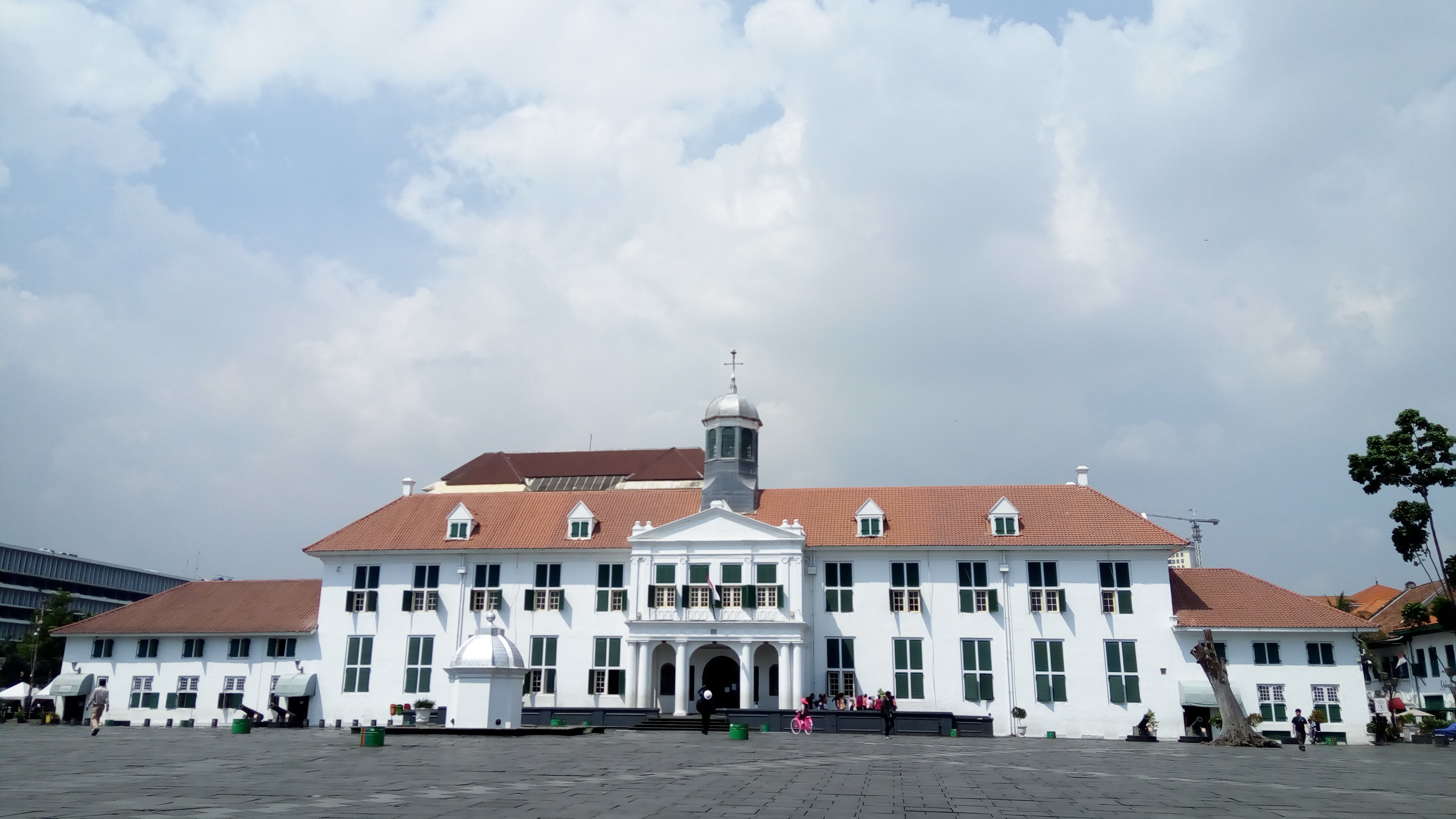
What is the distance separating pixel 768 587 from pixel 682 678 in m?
4.97

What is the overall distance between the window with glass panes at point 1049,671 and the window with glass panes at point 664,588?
14416 millimetres

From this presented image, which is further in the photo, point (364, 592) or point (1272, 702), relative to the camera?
point (364, 592)

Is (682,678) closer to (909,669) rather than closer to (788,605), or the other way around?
(788,605)

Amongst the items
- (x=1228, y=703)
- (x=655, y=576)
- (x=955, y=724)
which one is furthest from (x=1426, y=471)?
(x=655, y=576)

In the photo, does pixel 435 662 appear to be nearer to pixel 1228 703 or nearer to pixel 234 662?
pixel 234 662

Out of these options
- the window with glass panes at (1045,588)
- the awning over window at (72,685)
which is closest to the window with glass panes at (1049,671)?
the window with glass panes at (1045,588)

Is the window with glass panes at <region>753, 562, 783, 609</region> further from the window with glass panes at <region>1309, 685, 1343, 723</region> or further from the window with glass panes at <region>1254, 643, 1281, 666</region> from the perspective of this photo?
the window with glass panes at <region>1309, 685, 1343, 723</region>

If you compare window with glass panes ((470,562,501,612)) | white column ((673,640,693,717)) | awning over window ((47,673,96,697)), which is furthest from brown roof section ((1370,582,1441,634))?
awning over window ((47,673,96,697))

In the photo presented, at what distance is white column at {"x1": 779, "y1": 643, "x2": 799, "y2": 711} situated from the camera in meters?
39.6

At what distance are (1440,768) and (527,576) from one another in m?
32.6

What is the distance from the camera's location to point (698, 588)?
41875mm

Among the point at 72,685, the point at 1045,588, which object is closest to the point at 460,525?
the point at 72,685

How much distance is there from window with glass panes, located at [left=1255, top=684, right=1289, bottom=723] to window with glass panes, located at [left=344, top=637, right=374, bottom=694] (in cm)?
3573

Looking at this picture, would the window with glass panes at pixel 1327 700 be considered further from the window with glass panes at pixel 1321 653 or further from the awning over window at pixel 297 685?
the awning over window at pixel 297 685
